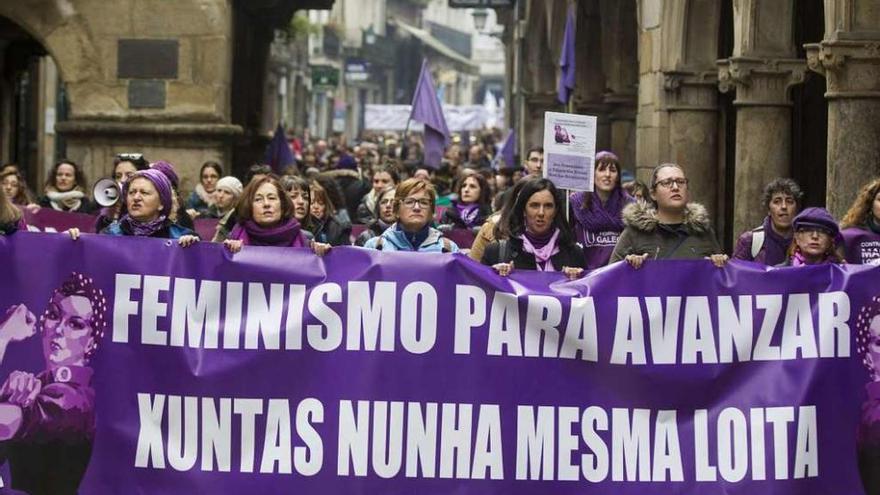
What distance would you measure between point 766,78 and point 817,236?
5907 millimetres

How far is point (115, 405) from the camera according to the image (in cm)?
781

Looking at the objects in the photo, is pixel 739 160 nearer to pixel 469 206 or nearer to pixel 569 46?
pixel 469 206

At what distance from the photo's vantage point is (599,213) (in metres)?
11.4

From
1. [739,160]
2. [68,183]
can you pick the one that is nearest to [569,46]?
[739,160]

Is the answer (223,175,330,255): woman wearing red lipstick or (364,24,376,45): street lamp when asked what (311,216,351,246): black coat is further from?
(364,24,376,45): street lamp

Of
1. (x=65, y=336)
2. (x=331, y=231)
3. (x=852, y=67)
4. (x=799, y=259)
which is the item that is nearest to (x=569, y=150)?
(x=331, y=231)

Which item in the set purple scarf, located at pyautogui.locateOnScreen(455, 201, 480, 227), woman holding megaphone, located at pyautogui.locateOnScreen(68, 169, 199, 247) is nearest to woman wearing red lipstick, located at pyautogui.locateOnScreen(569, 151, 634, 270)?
woman holding megaphone, located at pyautogui.locateOnScreen(68, 169, 199, 247)

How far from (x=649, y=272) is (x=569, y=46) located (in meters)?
12.4

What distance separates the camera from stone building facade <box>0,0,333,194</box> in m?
17.0

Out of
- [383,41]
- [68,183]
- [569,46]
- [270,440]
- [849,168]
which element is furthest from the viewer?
[383,41]

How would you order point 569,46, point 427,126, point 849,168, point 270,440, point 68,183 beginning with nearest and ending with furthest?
point 270,440 < point 849,168 < point 68,183 < point 569,46 < point 427,126

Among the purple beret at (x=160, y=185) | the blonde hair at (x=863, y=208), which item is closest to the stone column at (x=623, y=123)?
the blonde hair at (x=863, y=208)

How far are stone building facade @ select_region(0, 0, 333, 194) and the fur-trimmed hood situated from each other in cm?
825

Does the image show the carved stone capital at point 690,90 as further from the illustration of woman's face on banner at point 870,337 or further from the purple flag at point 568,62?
the illustration of woman's face on banner at point 870,337
